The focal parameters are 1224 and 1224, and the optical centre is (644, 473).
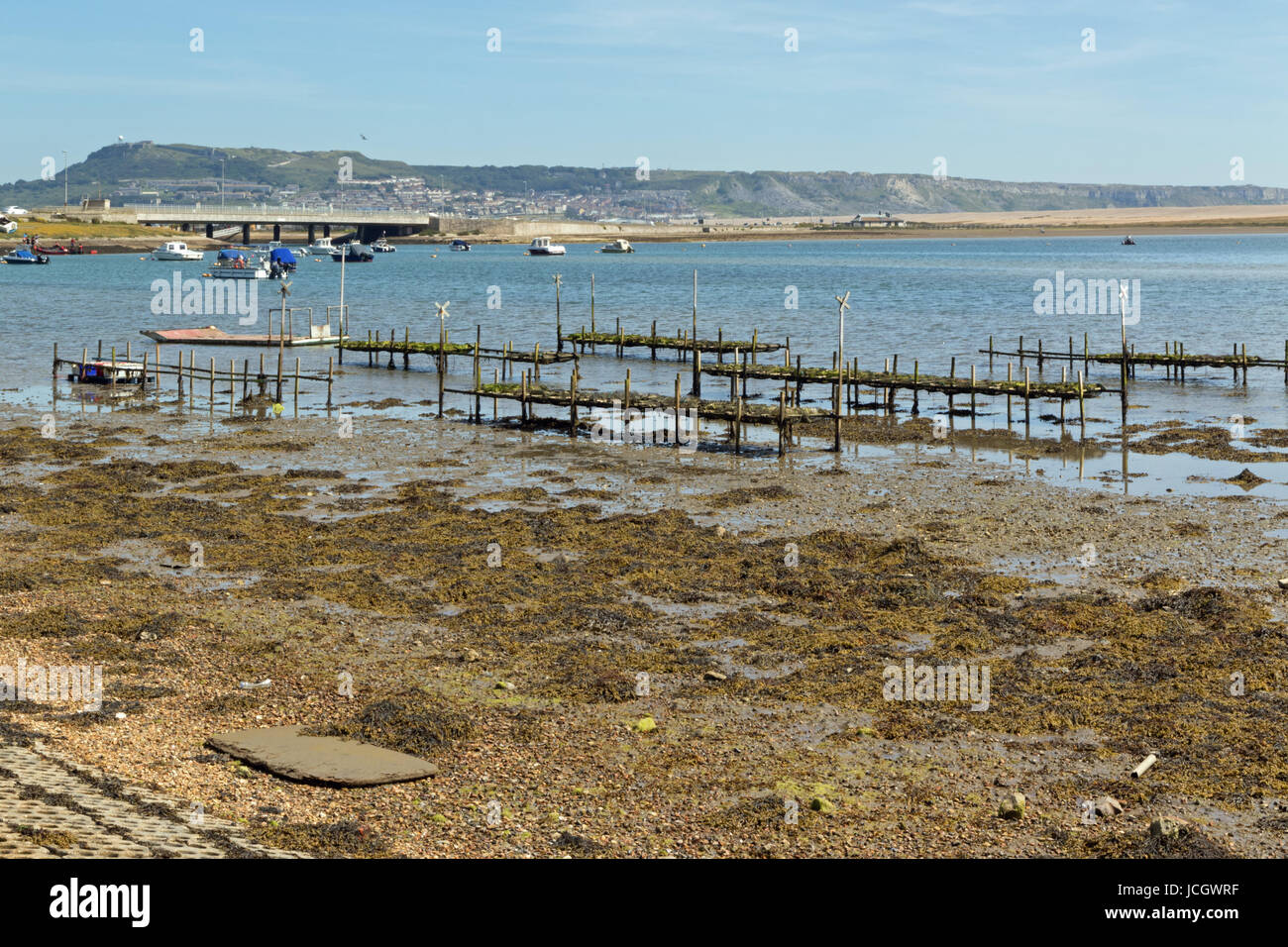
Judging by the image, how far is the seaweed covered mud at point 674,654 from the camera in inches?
612

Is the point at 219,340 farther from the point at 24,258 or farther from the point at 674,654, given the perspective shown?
the point at 24,258

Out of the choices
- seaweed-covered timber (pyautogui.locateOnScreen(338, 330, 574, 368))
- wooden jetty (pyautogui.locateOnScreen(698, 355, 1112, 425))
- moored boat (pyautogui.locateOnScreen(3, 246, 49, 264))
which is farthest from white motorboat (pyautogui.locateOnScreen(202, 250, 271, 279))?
wooden jetty (pyautogui.locateOnScreen(698, 355, 1112, 425))

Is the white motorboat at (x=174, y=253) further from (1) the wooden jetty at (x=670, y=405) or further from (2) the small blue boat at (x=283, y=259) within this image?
(1) the wooden jetty at (x=670, y=405)

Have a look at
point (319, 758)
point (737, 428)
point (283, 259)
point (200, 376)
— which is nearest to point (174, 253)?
point (283, 259)

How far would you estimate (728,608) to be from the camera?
25391mm

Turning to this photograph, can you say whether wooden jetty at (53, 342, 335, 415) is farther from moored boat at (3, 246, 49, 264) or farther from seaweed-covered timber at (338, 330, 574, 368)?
moored boat at (3, 246, 49, 264)

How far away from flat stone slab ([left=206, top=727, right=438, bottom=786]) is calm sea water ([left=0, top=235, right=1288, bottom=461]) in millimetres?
40796

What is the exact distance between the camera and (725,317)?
11181cm

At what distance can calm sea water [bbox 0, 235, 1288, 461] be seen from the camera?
66.9 meters

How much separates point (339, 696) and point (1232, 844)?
1298cm

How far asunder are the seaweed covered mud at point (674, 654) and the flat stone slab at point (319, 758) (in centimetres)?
25

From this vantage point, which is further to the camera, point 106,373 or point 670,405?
point 106,373

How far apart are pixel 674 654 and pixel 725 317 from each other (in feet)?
300
